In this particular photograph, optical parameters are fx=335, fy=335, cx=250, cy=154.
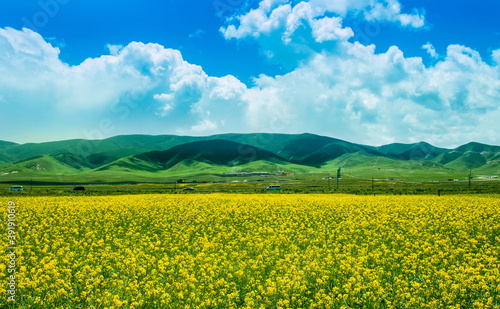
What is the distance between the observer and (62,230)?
17.2 metres

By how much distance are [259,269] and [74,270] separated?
20.0 ft

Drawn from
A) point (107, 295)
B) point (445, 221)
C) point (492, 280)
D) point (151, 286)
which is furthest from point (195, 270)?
point (445, 221)

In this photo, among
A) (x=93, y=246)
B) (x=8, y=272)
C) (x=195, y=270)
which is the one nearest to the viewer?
(x=8, y=272)

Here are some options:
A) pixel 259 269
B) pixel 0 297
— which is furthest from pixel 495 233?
pixel 0 297

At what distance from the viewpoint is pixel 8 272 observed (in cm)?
1011

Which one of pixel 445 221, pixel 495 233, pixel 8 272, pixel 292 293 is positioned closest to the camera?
pixel 292 293

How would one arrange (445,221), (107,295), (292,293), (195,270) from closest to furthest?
(107,295)
(292,293)
(195,270)
(445,221)

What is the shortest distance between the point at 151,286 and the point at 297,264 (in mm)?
4695

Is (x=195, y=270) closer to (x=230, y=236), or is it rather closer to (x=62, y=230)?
(x=230, y=236)

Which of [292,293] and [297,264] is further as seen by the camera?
[297,264]

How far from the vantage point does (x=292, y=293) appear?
8.88 meters

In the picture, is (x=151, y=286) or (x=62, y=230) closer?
(x=151, y=286)

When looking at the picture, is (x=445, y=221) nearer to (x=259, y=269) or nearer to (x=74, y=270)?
(x=259, y=269)

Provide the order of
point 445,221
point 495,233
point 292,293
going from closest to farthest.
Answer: point 292,293 → point 495,233 → point 445,221
